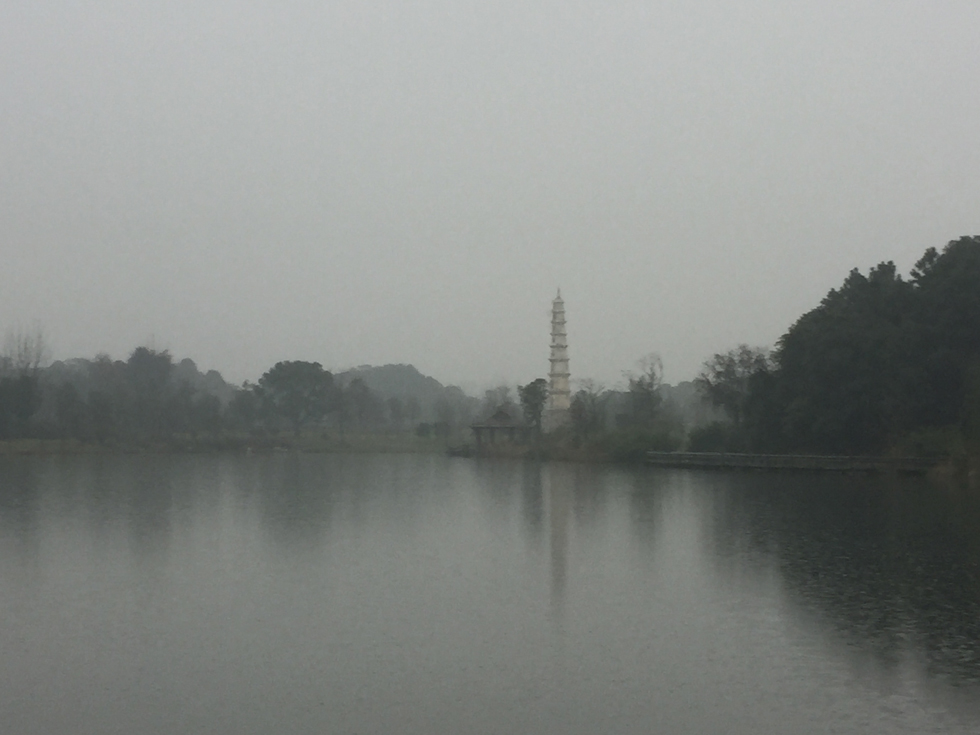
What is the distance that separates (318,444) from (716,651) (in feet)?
244

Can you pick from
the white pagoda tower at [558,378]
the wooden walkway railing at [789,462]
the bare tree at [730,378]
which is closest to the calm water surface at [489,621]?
the wooden walkway railing at [789,462]

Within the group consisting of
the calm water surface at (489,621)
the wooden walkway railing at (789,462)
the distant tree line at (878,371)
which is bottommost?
the calm water surface at (489,621)

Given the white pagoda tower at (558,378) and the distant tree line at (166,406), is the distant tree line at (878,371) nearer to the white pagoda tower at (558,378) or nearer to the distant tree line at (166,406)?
the white pagoda tower at (558,378)

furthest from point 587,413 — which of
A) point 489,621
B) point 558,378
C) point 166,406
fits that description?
point 489,621

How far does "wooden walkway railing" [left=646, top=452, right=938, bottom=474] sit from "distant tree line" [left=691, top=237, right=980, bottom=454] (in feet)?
2.76

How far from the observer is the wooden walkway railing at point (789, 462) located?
138 ft

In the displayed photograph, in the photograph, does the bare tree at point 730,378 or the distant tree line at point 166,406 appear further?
the distant tree line at point 166,406

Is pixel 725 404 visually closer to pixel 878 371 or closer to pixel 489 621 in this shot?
pixel 878 371

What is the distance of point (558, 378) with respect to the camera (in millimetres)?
76312

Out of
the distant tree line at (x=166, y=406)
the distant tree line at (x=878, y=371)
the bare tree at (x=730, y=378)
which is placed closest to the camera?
the distant tree line at (x=878, y=371)

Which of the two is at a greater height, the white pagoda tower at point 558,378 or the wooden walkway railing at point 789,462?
the white pagoda tower at point 558,378

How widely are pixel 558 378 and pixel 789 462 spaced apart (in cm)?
2966

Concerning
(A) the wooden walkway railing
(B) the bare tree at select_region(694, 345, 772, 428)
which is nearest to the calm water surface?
(A) the wooden walkway railing

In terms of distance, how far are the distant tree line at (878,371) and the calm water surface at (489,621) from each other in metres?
14.6
